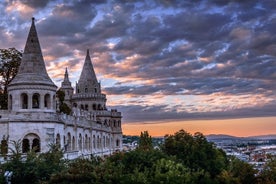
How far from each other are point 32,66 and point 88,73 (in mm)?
34617

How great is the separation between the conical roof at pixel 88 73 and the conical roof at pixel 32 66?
107ft

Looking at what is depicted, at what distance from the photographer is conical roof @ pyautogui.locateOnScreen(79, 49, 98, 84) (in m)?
74.3

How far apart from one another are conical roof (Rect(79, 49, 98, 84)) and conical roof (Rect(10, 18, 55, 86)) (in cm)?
3263

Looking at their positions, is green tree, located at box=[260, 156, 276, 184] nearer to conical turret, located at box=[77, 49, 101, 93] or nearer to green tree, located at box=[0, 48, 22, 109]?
green tree, located at box=[0, 48, 22, 109]

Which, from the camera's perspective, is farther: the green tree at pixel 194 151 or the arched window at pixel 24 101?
the arched window at pixel 24 101

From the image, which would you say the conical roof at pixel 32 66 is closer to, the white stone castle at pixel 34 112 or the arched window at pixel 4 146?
the white stone castle at pixel 34 112

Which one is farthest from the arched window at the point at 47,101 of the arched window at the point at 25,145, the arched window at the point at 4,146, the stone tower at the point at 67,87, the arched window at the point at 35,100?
the stone tower at the point at 67,87

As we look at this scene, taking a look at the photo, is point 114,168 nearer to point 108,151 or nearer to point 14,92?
point 14,92

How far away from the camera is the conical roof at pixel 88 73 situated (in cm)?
7431

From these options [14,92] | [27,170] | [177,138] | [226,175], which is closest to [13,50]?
[14,92]

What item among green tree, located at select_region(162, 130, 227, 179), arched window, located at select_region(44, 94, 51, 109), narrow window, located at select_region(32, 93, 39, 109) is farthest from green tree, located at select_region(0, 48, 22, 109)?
green tree, located at select_region(162, 130, 227, 179)

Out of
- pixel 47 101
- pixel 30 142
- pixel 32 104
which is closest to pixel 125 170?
pixel 30 142

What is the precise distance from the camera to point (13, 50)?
52.1 m

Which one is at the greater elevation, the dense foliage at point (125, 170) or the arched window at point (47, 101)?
the arched window at point (47, 101)
